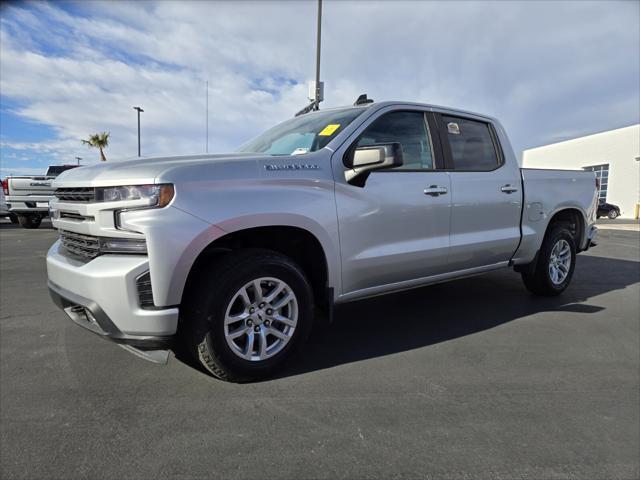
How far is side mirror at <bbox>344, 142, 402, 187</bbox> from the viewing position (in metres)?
2.96

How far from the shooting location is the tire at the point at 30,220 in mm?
12852

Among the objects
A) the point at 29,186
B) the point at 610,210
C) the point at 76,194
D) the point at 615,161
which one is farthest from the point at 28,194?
the point at 615,161

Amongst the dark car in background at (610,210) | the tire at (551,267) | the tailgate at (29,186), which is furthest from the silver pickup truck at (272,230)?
the dark car in background at (610,210)

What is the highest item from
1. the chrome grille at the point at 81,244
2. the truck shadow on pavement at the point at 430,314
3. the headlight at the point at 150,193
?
the headlight at the point at 150,193

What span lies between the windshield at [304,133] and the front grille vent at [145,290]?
55.5 inches

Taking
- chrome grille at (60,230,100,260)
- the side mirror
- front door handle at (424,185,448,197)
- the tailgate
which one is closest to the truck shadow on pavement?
front door handle at (424,185,448,197)

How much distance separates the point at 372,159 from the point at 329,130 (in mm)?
593

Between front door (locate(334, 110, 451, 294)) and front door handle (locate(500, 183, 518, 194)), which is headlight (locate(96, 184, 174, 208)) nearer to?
→ front door (locate(334, 110, 451, 294))

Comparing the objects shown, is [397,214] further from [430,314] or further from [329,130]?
[430,314]

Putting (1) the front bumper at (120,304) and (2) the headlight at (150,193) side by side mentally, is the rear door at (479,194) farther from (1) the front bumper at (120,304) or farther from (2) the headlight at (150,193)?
(1) the front bumper at (120,304)

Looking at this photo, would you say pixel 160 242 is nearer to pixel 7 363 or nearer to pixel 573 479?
pixel 7 363

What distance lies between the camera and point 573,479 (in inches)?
79.0

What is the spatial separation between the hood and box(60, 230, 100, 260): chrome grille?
0.32 metres

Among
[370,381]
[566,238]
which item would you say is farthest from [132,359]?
[566,238]
